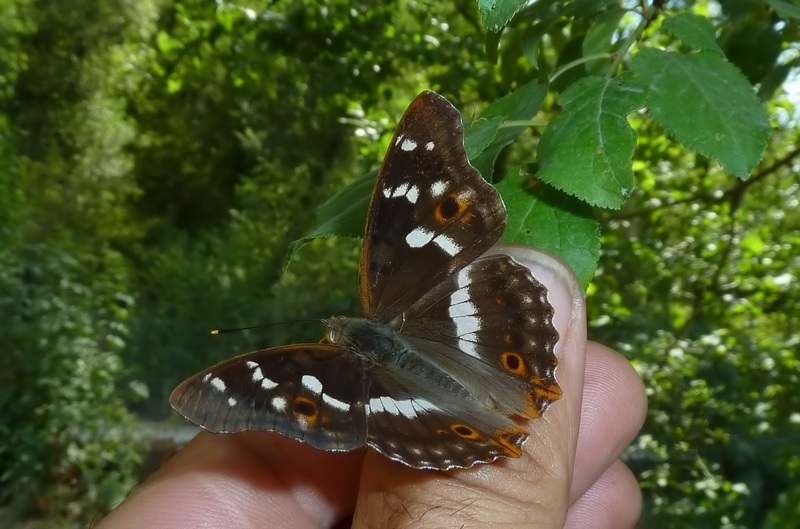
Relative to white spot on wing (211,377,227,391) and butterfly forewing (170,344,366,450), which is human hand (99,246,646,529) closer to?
butterfly forewing (170,344,366,450)

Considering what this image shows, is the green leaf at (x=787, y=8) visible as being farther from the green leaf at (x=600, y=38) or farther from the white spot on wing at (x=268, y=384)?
the white spot on wing at (x=268, y=384)

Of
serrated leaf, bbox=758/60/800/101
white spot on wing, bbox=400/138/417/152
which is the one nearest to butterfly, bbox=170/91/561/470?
white spot on wing, bbox=400/138/417/152

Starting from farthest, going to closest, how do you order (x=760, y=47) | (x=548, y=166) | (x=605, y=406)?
(x=605, y=406) → (x=760, y=47) → (x=548, y=166)

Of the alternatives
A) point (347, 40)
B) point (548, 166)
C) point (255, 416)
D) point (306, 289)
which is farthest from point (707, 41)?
point (306, 289)

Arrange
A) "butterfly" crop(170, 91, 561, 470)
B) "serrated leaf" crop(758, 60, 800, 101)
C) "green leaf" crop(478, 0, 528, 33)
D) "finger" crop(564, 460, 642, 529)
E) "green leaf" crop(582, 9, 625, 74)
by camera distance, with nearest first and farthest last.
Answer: "green leaf" crop(478, 0, 528, 33) → "butterfly" crop(170, 91, 561, 470) → "green leaf" crop(582, 9, 625, 74) → "serrated leaf" crop(758, 60, 800, 101) → "finger" crop(564, 460, 642, 529)

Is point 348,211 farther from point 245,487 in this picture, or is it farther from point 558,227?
point 245,487

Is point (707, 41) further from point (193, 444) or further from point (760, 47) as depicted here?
point (193, 444)

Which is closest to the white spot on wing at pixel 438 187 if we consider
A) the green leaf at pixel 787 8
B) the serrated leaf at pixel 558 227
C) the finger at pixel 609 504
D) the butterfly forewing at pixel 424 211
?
the butterfly forewing at pixel 424 211
